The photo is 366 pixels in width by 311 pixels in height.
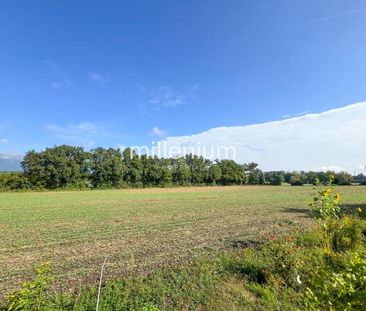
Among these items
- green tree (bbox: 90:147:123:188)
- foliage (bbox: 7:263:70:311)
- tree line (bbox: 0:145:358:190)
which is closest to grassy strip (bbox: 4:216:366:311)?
foliage (bbox: 7:263:70:311)

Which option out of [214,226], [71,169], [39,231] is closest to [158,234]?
[214,226]

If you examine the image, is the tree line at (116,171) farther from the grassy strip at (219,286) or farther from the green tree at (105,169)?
the grassy strip at (219,286)

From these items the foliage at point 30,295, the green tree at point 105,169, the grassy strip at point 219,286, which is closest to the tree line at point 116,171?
the green tree at point 105,169

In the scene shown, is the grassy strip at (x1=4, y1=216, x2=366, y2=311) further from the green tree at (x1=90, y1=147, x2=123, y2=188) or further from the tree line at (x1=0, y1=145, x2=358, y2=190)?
the green tree at (x1=90, y1=147, x2=123, y2=188)

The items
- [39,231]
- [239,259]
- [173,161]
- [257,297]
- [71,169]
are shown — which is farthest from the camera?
[173,161]

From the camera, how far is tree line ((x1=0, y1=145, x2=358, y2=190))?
6188 centimetres

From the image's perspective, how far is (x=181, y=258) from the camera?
7.83m

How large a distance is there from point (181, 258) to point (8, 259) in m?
5.60

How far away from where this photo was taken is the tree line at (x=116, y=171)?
61875 mm

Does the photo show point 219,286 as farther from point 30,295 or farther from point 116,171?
point 116,171

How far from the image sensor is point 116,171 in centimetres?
7025

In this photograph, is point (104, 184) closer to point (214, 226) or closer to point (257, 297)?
point (214, 226)

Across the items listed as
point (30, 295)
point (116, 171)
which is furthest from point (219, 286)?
point (116, 171)

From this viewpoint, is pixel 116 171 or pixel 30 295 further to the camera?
pixel 116 171
